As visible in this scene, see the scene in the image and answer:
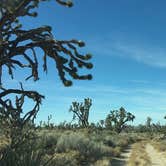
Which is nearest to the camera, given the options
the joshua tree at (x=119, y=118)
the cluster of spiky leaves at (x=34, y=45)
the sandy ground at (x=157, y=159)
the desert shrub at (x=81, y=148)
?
the cluster of spiky leaves at (x=34, y=45)

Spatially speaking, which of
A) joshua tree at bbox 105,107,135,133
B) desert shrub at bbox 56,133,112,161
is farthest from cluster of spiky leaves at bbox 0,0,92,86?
joshua tree at bbox 105,107,135,133

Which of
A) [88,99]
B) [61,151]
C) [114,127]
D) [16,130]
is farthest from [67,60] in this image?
[114,127]

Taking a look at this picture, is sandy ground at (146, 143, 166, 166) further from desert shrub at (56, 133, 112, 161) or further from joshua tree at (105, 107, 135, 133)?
joshua tree at (105, 107, 135, 133)

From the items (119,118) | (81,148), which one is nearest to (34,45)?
(81,148)

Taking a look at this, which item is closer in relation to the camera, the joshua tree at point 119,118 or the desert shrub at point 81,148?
the desert shrub at point 81,148

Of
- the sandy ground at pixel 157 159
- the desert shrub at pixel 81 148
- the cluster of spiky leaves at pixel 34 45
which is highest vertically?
the cluster of spiky leaves at pixel 34 45

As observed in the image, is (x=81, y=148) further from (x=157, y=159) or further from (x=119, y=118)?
(x=119, y=118)

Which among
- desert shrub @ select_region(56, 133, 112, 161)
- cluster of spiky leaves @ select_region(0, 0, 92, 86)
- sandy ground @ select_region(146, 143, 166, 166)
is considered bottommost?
sandy ground @ select_region(146, 143, 166, 166)

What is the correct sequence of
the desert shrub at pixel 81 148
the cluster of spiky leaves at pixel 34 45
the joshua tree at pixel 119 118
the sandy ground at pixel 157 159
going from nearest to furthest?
1. the cluster of spiky leaves at pixel 34 45
2. the sandy ground at pixel 157 159
3. the desert shrub at pixel 81 148
4. the joshua tree at pixel 119 118

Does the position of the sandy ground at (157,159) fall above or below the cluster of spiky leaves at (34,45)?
below

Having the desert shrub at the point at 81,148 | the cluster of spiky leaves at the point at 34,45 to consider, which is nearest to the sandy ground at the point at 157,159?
the desert shrub at the point at 81,148

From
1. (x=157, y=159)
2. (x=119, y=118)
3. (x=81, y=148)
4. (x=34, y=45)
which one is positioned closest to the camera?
(x=34, y=45)

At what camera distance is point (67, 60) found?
25.1ft

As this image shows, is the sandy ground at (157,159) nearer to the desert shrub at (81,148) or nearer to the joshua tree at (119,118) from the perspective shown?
the desert shrub at (81,148)
